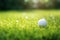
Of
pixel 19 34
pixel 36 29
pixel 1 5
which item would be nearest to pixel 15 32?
pixel 19 34

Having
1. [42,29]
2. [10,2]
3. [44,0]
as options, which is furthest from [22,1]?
[42,29]

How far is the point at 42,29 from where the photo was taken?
4.74m

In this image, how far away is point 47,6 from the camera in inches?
642

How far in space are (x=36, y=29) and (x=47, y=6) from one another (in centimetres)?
1174

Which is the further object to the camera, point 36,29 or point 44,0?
point 44,0

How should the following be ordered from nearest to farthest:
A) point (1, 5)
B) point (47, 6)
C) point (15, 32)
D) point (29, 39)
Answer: point (29, 39), point (15, 32), point (1, 5), point (47, 6)

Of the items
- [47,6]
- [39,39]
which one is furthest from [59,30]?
[47,6]

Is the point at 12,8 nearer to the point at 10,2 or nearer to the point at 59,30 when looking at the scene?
the point at 10,2

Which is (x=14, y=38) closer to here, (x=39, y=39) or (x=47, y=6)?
(x=39, y=39)

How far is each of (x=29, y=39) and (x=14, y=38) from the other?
0.31m

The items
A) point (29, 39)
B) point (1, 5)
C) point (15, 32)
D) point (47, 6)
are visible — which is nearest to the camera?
point (29, 39)

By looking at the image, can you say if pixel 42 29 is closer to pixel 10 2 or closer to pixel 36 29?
pixel 36 29

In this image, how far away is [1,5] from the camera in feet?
48.4

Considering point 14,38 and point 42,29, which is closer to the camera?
point 14,38
